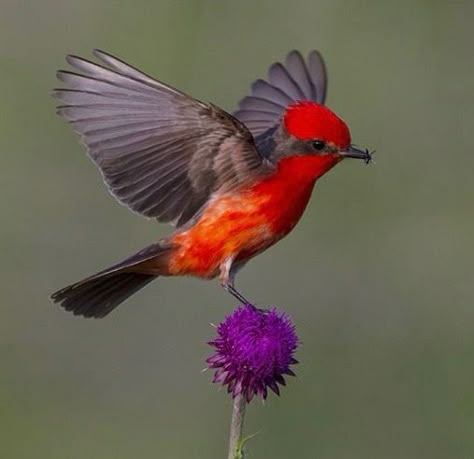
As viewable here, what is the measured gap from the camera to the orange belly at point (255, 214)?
6.54 metres

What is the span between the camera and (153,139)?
6488 millimetres

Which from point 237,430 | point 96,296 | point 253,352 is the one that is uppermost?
point 96,296

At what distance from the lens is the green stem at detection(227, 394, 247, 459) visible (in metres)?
5.31

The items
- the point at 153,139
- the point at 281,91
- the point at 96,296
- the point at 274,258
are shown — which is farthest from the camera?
the point at 274,258

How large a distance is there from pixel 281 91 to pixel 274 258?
3.58 metres

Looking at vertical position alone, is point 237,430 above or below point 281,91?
below

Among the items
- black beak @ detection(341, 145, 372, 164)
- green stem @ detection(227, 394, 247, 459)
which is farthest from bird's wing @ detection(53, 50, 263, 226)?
green stem @ detection(227, 394, 247, 459)

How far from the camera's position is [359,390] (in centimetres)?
945

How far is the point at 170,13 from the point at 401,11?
5.76 feet

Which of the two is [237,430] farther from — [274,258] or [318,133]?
[274,258]

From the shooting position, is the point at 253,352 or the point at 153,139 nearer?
the point at 253,352

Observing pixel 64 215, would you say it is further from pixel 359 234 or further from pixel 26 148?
pixel 359 234

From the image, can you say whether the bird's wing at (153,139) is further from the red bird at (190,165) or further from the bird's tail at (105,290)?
the bird's tail at (105,290)

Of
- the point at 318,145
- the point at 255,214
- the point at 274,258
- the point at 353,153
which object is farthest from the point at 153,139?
the point at 274,258
